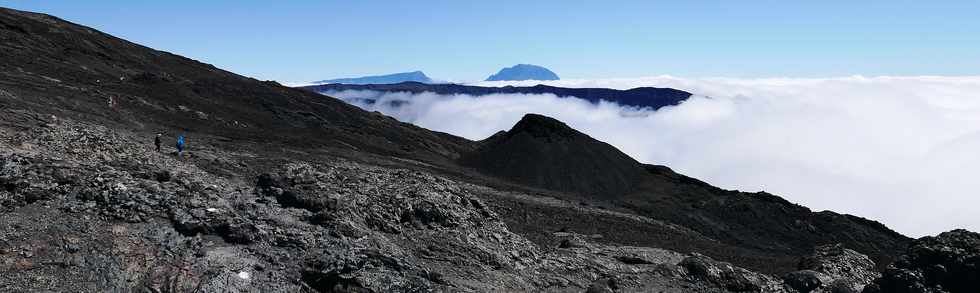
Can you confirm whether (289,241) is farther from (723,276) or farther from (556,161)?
(556,161)

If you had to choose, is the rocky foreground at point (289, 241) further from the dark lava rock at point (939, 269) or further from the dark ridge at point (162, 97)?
the dark ridge at point (162, 97)

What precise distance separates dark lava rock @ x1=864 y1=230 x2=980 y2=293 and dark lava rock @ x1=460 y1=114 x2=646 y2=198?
3048 centimetres

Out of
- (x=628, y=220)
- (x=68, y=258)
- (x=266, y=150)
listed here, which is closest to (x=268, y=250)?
(x=68, y=258)

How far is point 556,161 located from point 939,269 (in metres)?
37.8

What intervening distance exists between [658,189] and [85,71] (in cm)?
5710

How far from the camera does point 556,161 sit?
61.3m

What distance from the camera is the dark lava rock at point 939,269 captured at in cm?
2564

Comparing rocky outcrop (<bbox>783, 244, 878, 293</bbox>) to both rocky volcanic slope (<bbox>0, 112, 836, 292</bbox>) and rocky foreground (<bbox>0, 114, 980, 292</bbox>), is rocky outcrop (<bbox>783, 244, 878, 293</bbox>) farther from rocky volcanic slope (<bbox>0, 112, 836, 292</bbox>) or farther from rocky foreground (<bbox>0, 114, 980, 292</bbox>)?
rocky volcanic slope (<bbox>0, 112, 836, 292</bbox>)

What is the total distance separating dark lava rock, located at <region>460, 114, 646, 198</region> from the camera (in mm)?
58594

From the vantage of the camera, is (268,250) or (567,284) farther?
(567,284)

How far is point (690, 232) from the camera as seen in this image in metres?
43.4

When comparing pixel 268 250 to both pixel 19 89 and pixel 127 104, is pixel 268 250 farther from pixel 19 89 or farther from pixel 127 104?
pixel 127 104

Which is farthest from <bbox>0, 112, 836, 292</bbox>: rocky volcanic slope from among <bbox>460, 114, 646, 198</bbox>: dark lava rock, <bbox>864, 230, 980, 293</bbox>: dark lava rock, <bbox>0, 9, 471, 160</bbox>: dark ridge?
<bbox>460, 114, 646, 198</bbox>: dark lava rock

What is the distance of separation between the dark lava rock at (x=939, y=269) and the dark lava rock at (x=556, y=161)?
30.5 metres
